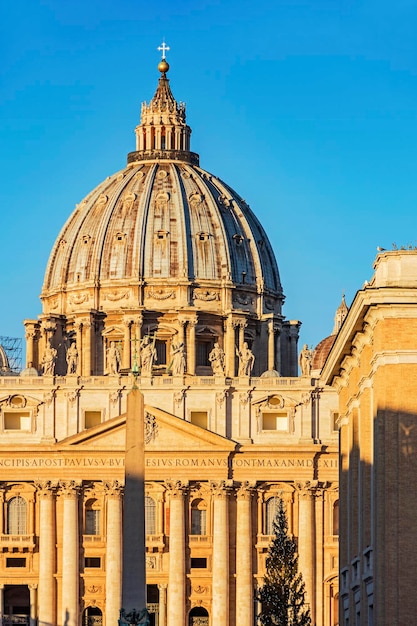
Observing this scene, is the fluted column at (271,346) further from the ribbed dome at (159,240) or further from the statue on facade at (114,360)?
the statue on facade at (114,360)

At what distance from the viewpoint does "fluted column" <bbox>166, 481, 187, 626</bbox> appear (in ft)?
499

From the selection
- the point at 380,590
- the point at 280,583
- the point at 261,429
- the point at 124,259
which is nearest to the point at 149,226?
the point at 124,259

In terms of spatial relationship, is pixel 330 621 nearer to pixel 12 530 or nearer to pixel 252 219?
pixel 12 530

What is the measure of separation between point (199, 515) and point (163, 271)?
35.9 meters

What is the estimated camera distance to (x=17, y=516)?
508ft

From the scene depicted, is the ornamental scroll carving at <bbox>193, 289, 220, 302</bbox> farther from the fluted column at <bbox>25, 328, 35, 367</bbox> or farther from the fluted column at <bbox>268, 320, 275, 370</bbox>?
the fluted column at <bbox>25, 328, 35, 367</bbox>

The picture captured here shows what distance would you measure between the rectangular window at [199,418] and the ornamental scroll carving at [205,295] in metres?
30.7

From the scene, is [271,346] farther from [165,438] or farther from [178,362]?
[165,438]

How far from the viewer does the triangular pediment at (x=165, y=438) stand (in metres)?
153

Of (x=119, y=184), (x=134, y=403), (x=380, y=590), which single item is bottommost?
(x=380, y=590)

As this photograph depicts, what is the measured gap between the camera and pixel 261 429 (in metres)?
155

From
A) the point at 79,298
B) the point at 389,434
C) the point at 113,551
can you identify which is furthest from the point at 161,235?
the point at 389,434

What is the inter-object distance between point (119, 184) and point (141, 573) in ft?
396

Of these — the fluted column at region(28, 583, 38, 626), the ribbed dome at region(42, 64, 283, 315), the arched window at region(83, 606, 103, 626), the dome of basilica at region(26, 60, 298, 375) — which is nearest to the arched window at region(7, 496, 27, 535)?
the fluted column at region(28, 583, 38, 626)
